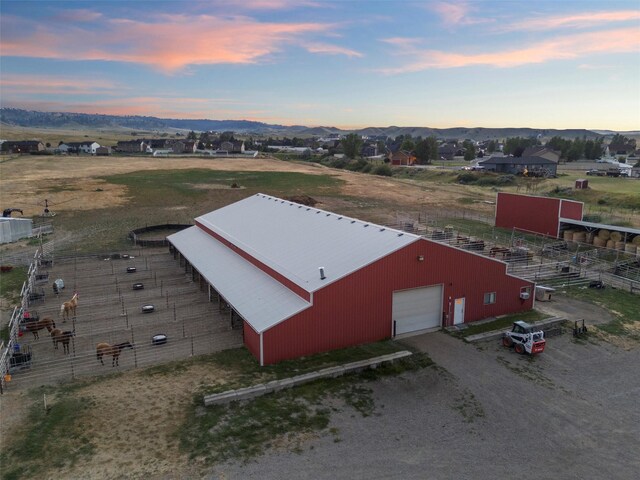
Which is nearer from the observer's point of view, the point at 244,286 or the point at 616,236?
the point at 244,286

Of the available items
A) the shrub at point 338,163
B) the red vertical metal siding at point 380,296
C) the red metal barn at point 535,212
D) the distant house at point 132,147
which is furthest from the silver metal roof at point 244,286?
the distant house at point 132,147

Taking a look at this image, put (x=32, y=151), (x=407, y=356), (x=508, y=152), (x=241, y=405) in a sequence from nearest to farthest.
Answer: (x=241, y=405)
(x=407, y=356)
(x=32, y=151)
(x=508, y=152)

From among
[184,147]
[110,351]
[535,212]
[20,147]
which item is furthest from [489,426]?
[184,147]

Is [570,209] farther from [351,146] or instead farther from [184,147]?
[184,147]

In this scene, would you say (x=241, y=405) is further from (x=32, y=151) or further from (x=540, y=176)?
(x=32, y=151)

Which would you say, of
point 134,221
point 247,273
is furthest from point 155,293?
point 134,221
